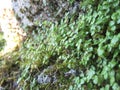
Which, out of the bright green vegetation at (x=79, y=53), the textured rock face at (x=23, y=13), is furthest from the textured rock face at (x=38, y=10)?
the bright green vegetation at (x=79, y=53)

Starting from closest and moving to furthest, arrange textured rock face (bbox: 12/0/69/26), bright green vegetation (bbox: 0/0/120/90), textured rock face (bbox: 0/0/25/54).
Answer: bright green vegetation (bbox: 0/0/120/90)
textured rock face (bbox: 12/0/69/26)
textured rock face (bbox: 0/0/25/54)

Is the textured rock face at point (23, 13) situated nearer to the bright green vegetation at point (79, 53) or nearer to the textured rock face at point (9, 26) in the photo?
the textured rock face at point (9, 26)

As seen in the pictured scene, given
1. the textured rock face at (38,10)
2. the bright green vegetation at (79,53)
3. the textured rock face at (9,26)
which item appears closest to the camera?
the bright green vegetation at (79,53)

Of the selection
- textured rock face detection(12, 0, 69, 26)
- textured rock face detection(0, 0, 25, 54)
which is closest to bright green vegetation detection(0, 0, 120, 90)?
textured rock face detection(12, 0, 69, 26)

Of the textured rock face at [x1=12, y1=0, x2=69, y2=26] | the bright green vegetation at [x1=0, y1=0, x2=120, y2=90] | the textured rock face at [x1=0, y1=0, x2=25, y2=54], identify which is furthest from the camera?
the textured rock face at [x1=0, y1=0, x2=25, y2=54]

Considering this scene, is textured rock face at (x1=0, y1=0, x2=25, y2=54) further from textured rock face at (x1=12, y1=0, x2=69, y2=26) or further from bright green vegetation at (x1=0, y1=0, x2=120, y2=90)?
bright green vegetation at (x1=0, y1=0, x2=120, y2=90)

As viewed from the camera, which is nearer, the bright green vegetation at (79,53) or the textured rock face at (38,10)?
the bright green vegetation at (79,53)

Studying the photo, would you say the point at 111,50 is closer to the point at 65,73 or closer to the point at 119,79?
the point at 119,79

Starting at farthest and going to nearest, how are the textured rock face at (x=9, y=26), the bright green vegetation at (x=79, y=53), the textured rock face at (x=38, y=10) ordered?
the textured rock face at (x=9, y=26) → the textured rock face at (x=38, y=10) → the bright green vegetation at (x=79, y=53)

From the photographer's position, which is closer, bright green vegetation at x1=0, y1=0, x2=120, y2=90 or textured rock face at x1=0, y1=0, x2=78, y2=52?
bright green vegetation at x1=0, y1=0, x2=120, y2=90
